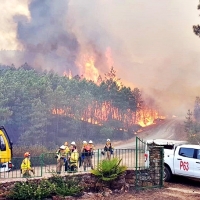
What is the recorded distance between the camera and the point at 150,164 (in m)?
14.2

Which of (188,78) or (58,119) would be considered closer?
(58,119)

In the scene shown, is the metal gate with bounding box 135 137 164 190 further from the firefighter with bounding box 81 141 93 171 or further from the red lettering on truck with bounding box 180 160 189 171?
the firefighter with bounding box 81 141 93 171

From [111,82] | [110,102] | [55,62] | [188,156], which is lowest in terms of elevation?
[188,156]

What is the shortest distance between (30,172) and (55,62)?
50859 mm

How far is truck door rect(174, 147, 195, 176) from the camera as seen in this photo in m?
13.8

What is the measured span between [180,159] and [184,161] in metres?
0.20

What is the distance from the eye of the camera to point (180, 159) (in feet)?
46.3

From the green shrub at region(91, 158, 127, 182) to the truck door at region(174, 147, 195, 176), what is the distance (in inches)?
95.4

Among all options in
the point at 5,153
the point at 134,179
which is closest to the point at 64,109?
the point at 5,153

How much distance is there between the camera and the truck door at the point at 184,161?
13789 mm

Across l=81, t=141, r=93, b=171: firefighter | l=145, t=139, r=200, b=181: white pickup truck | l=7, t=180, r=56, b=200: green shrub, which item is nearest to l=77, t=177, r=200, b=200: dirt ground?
l=145, t=139, r=200, b=181: white pickup truck

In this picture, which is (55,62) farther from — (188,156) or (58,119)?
(188,156)

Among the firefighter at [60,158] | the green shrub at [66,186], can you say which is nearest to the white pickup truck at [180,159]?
the green shrub at [66,186]

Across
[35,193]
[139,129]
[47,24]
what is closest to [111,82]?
[139,129]
